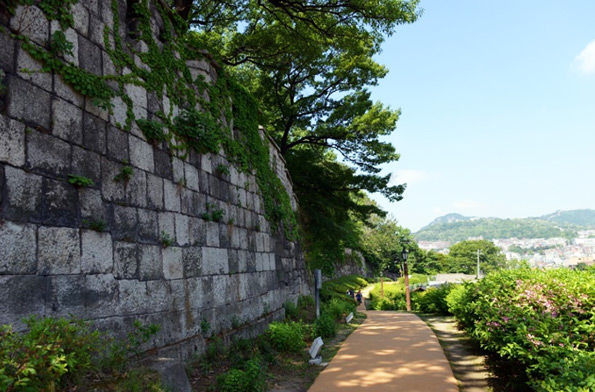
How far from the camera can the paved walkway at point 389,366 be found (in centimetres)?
605

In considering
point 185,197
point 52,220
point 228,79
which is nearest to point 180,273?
point 185,197

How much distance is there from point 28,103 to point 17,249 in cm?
126

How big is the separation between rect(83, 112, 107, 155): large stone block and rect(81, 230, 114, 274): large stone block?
892 millimetres

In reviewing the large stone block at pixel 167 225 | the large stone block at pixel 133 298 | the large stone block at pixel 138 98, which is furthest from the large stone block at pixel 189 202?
the large stone block at pixel 133 298

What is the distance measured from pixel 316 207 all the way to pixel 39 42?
14983 millimetres

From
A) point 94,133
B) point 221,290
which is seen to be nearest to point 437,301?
point 221,290

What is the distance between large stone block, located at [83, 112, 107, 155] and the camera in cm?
427

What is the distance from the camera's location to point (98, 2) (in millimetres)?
4707

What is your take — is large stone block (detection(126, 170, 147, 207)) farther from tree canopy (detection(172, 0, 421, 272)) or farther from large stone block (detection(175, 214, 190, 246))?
tree canopy (detection(172, 0, 421, 272))

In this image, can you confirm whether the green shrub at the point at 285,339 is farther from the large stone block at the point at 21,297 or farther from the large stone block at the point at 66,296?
the large stone block at the point at 21,297

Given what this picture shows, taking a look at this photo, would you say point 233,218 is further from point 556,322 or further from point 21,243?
point 556,322

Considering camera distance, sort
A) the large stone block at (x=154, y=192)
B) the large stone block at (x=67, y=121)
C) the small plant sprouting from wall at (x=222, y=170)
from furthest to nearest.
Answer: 1. the small plant sprouting from wall at (x=222, y=170)
2. the large stone block at (x=154, y=192)
3. the large stone block at (x=67, y=121)

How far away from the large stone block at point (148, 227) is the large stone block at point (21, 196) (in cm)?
141

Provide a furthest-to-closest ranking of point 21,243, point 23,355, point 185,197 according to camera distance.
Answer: point 185,197 → point 21,243 → point 23,355
